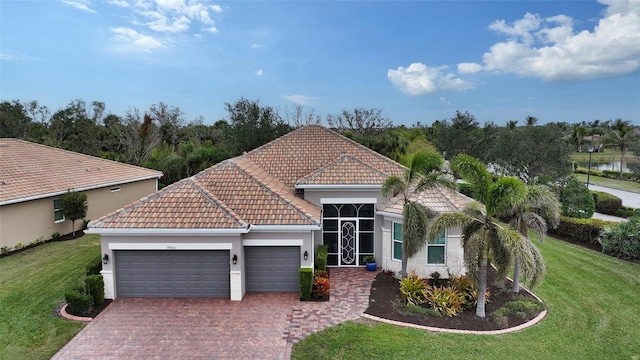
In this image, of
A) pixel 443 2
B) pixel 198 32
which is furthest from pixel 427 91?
pixel 198 32

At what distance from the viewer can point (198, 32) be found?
82.3 feet

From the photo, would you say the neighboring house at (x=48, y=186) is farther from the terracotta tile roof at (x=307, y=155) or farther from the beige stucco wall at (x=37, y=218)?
the terracotta tile roof at (x=307, y=155)

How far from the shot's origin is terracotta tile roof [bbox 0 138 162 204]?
61.6 ft

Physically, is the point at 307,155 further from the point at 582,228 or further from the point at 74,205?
the point at 582,228

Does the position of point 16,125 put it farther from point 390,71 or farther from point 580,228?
point 580,228

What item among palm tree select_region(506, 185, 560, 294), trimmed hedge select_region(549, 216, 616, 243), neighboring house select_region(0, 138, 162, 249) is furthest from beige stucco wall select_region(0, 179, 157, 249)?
trimmed hedge select_region(549, 216, 616, 243)

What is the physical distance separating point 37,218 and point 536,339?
23318 millimetres

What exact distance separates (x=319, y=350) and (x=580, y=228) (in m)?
18.8

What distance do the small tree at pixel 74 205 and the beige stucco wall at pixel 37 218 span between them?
71cm

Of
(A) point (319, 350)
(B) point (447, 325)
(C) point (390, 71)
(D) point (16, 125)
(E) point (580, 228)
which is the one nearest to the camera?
(A) point (319, 350)

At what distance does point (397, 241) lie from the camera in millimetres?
15484

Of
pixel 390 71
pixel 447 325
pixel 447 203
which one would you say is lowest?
pixel 447 325

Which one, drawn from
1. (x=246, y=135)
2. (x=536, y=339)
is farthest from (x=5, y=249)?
(x=246, y=135)

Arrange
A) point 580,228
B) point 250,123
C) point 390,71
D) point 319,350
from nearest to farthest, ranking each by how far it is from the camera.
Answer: point 319,350 → point 580,228 → point 390,71 → point 250,123
